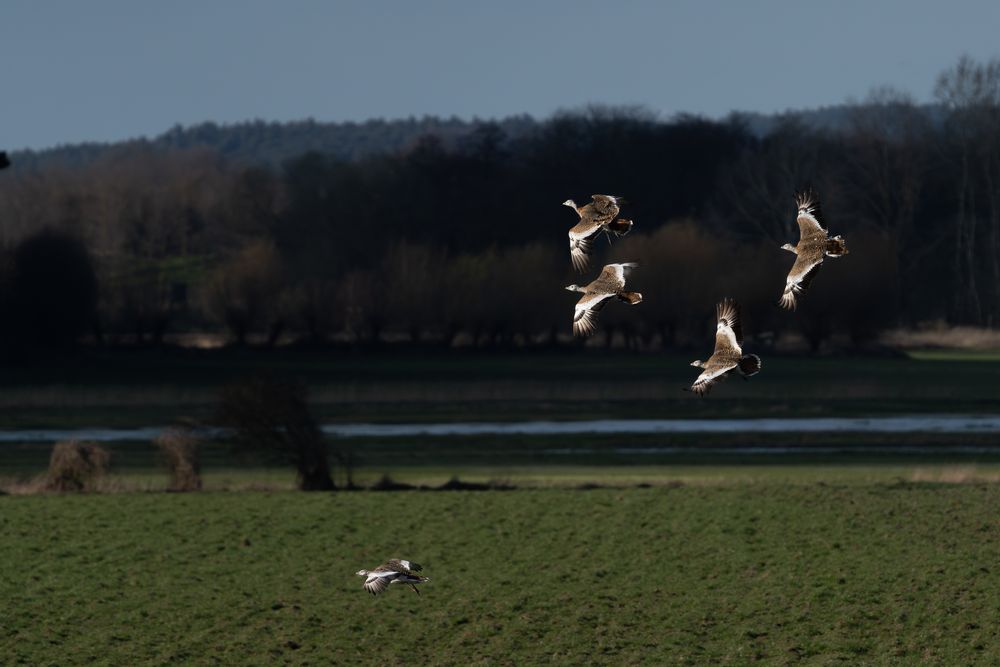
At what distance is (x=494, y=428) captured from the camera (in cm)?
5938

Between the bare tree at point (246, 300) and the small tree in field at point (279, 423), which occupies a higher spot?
the bare tree at point (246, 300)

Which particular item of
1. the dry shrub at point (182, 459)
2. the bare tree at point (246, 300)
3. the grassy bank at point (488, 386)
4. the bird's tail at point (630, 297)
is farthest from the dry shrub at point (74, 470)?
the bare tree at point (246, 300)

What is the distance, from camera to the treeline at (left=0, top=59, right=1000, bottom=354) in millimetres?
103125

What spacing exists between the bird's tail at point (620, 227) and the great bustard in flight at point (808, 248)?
90 cm

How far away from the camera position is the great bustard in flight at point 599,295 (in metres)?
9.94

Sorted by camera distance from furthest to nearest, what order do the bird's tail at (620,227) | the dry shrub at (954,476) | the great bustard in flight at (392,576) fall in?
the dry shrub at (954,476), the bird's tail at (620,227), the great bustard in flight at (392,576)

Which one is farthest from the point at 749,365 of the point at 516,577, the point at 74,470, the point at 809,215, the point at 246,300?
the point at 246,300

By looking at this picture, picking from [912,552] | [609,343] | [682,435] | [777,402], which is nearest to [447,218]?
[609,343]

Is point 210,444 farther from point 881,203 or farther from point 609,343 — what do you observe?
point 881,203

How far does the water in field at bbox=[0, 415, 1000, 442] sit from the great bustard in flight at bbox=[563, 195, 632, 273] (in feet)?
151

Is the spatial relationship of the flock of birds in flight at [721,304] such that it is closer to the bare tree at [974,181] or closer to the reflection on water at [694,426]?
the reflection on water at [694,426]

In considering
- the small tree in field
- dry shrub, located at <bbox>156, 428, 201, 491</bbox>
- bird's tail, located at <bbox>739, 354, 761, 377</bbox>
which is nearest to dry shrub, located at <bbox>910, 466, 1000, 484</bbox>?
the small tree in field

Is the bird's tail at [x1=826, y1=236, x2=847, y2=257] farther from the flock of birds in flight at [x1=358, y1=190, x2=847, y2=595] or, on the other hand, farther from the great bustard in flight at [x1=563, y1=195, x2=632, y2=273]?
the great bustard in flight at [x1=563, y1=195, x2=632, y2=273]

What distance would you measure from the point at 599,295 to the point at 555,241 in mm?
125971
